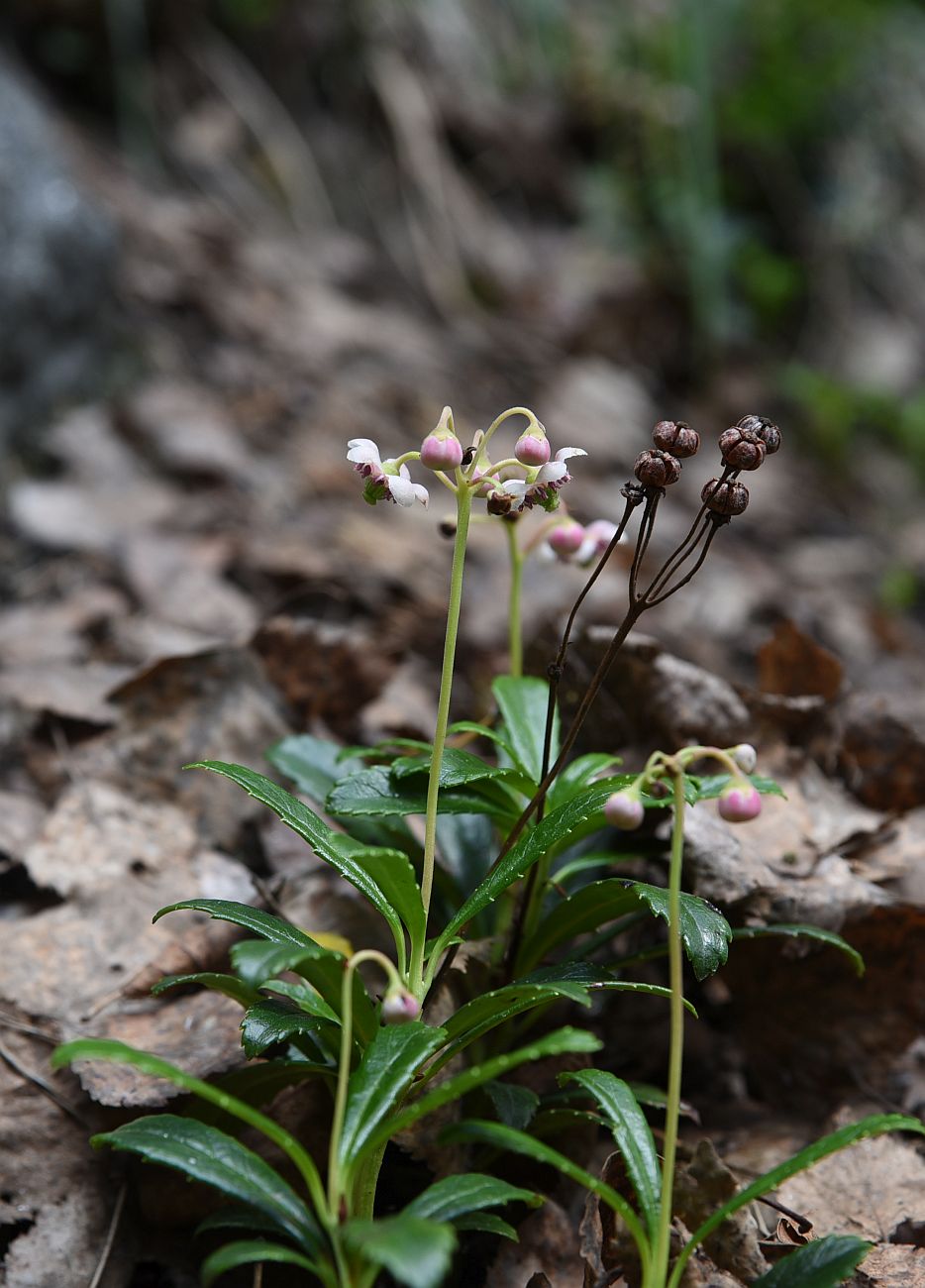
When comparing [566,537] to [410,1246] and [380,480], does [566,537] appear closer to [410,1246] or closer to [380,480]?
[380,480]

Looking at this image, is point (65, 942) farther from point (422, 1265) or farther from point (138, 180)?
point (138, 180)

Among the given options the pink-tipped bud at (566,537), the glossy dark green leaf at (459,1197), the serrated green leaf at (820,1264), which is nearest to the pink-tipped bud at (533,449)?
the pink-tipped bud at (566,537)

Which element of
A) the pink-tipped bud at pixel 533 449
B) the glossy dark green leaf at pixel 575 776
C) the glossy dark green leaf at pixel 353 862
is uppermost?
the pink-tipped bud at pixel 533 449

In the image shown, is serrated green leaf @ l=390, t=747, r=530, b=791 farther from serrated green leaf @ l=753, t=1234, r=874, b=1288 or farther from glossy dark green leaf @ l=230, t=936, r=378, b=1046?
serrated green leaf @ l=753, t=1234, r=874, b=1288

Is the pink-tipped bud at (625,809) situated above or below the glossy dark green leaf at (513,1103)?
above

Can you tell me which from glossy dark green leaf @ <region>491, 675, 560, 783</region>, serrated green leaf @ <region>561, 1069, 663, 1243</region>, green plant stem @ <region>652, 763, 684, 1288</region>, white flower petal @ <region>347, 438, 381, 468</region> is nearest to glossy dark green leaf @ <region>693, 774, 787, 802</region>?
glossy dark green leaf @ <region>491, 675, 560, 783</region>

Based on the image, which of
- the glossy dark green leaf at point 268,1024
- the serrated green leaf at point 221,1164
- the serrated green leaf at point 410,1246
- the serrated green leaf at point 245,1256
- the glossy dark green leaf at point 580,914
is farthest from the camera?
the glossy dark green leaf at point 580,914

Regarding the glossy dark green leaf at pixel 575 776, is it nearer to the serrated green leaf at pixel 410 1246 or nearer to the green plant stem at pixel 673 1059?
the green plant stem at pixel 673 1059
